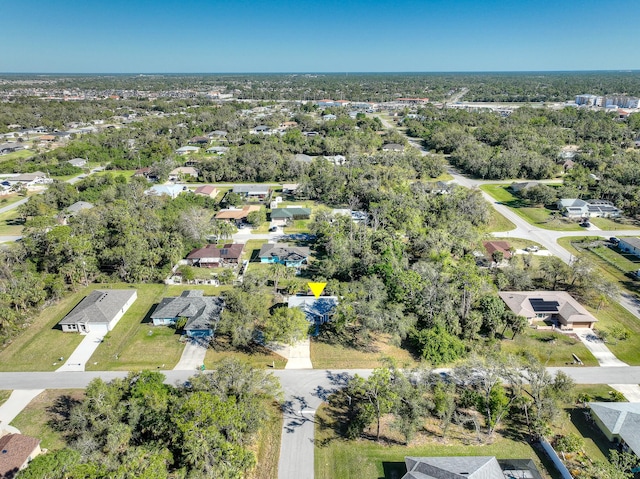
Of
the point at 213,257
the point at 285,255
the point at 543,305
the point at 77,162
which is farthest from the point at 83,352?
the point at 77,162

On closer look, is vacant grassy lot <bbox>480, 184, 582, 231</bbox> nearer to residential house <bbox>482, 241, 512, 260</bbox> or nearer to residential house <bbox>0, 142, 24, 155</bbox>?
residential house <bbox>482, 241, 512, 260</bbox>

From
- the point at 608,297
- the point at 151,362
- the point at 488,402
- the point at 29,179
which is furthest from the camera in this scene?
the point at 29,179

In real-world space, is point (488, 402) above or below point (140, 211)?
below

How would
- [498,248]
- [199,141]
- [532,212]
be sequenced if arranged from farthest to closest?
1. [199,141]
2. [532,212]
3. [498,248]

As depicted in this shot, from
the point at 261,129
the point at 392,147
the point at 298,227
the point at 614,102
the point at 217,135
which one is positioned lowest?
the point at 298,227

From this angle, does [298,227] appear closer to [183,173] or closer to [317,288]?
[317,288]

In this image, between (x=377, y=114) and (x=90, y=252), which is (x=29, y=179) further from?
(x=377, y=114)

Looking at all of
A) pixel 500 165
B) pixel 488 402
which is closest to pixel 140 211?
pixel 488 402

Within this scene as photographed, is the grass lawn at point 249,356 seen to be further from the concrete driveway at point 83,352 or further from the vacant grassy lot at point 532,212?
the vacant grassy lot at point 532,212
